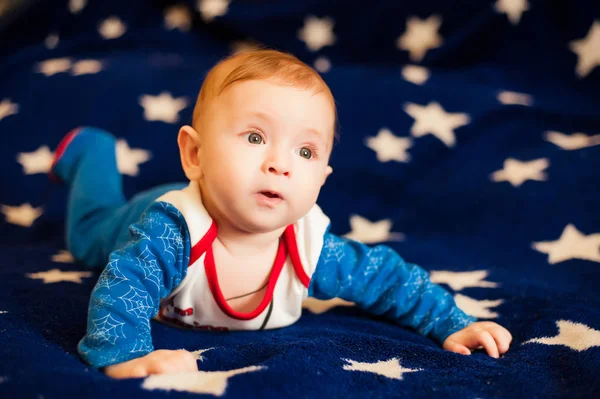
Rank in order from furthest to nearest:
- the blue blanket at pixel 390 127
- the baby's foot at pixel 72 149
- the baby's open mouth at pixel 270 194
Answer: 1. the baby's foot at pixel 72 149
2. the blue blanket at pixel 390 127
3. the baby's open mouth at pixel 270 194

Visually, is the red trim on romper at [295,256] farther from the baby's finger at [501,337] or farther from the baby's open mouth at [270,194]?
the baby's finger at [501,337]

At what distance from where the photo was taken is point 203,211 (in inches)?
36.4

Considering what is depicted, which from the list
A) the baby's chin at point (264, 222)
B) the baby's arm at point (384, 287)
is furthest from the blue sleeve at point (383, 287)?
the baby's chin at point (264, 222)

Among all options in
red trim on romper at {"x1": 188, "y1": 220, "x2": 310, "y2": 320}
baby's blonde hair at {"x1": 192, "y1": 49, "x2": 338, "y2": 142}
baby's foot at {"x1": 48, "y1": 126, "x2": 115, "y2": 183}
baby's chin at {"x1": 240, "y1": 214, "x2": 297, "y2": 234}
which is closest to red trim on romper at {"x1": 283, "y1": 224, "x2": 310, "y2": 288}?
red trim on romper at {"x1": 188, "y1": 220, "x2": 310, "y2": 320}

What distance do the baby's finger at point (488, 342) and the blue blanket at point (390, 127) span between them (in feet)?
0.07

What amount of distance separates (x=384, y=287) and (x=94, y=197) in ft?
2.24

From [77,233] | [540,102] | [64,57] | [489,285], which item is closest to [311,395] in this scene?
[489,285]

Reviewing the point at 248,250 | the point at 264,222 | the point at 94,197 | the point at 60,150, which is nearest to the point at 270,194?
the point at 264,222

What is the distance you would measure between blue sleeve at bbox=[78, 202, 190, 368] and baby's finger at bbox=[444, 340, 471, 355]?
42 cm

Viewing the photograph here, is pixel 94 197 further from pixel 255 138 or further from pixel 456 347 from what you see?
pixel 456 347

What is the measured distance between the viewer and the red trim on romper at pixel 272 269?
2.99 feet

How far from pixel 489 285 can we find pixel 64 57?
1.24m

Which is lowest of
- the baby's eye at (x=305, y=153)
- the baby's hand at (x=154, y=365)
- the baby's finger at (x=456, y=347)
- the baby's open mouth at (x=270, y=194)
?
the baby's hand at (x=154, y=365)

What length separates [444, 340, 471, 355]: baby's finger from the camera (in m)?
0.92
